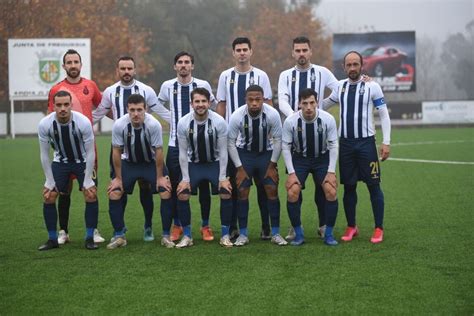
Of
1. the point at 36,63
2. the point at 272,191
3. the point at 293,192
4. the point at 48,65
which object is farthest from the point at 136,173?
the point at 36,63

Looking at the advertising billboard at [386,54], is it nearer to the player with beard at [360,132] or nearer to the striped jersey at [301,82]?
the striped jersey at [301,82]

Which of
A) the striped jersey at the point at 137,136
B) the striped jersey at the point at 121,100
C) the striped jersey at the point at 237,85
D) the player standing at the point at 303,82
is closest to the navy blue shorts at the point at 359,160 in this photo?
the player standing at the point at 303,82

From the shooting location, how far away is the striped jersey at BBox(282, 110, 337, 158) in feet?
27.4

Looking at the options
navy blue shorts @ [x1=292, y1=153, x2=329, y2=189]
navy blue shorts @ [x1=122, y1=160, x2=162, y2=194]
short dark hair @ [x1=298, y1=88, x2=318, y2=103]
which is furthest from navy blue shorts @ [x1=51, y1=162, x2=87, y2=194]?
short dark hair @ [x1=298, y1=88, x2=318, y2=103]

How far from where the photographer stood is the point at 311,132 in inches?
330

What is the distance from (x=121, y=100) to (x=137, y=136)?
0.69 metres

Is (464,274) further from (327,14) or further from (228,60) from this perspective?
(327,14)

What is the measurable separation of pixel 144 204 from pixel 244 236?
1259 mm

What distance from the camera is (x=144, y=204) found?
905 cm

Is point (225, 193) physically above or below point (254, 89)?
below

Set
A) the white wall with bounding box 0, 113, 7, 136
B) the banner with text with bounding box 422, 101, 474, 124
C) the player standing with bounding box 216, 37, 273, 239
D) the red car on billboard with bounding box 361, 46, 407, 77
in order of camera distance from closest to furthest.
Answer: the player standing with bounding box 216, 37, 273, 239 < the banner with text with bounding box 422, 101, 474, 124 < the white wall with bounding box 0, 113, 7, 136 < the red car on billboard with bounding box 361, 46, 407, 77

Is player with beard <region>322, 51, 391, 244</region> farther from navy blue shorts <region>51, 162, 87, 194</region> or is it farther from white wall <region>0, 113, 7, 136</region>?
white wall <region>0, 113, 7, 136</region>

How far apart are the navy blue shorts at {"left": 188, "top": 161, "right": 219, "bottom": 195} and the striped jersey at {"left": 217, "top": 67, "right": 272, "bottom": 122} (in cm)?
75

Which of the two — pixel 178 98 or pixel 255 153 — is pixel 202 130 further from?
pixel 178 98
